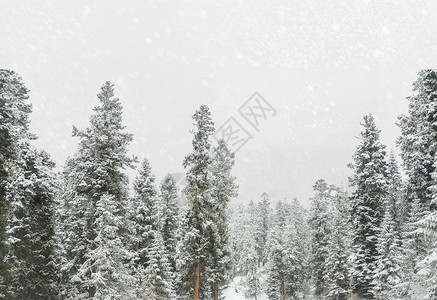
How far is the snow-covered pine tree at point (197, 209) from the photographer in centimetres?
2759

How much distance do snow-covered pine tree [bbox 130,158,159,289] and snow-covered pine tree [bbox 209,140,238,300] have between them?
5736 millimetres

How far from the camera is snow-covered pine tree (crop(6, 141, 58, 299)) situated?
23.1 meters

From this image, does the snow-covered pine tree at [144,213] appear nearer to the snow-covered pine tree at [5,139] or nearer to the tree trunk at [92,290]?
the tree trunk at [92,290]

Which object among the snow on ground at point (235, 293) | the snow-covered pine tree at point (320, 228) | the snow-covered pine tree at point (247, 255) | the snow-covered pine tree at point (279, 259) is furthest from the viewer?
the snow on ground at point (235, 293)

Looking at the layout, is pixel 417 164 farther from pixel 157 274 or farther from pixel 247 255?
pixel 247 255

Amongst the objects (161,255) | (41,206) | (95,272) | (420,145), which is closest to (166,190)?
(161,255)

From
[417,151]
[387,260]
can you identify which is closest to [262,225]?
[387,260]

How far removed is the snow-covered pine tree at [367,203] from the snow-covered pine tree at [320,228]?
1177 centimetres

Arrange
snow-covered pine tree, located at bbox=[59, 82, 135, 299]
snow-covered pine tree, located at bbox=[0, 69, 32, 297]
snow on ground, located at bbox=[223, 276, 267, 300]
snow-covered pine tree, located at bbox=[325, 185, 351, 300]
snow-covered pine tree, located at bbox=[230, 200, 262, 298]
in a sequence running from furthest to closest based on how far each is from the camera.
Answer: snow on ground, located at bbox=[223, 276, 267, 300]
snow-covered pine tree, located at bbox=[230, 200, 262, 298]
snow-covered pine tree, located at bbox=[325, 185, 351, 300]
snow-covered pine tree, located at bbox=[59, 82, 135, 299]
snow-covered pine tree, located at bbox=[0, 69, 32, 297]

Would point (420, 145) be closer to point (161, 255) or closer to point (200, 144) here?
point (200, 144)

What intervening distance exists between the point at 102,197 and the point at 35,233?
21.1 feet

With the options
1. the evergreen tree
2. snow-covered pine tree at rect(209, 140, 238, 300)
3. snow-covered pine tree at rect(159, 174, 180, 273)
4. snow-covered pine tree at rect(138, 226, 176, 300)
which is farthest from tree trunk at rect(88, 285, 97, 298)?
snow-covered pine tree at rect(159, 174, 180, 273)

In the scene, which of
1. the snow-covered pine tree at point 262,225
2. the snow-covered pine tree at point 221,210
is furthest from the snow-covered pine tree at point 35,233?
the snow-covered pine tree at point 262,225

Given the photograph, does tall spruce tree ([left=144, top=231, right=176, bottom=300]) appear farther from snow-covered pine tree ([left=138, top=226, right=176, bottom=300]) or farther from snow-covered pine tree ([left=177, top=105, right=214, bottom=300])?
snow-covered pine tree ([left=177, top=105, right=214, bottom=300])
